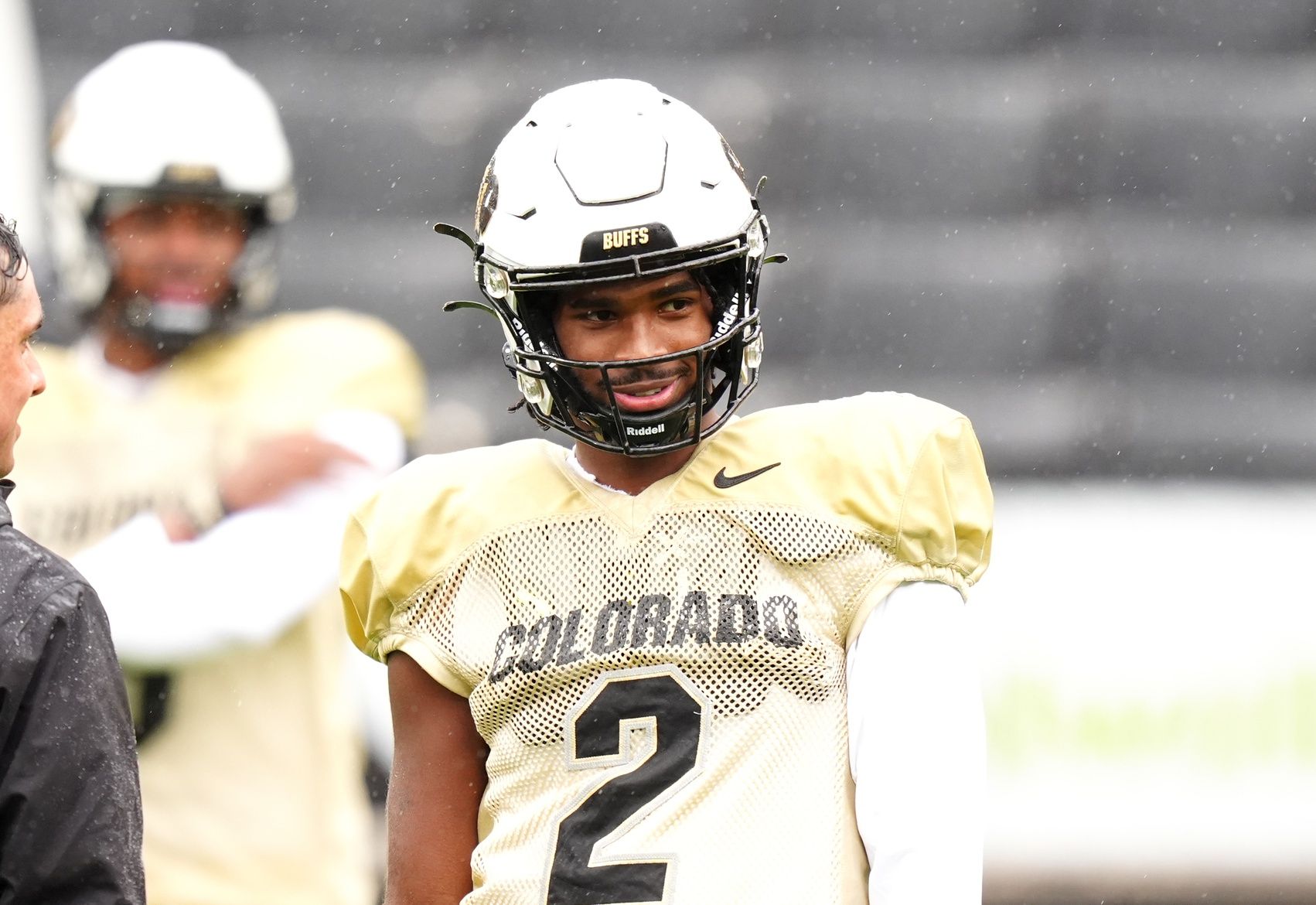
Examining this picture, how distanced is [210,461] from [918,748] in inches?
66.7

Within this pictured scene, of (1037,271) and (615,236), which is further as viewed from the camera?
(1037,271)

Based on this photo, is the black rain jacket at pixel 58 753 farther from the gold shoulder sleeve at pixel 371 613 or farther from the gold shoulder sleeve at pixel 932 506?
the gold shoulder sleeve at pixel 932 506

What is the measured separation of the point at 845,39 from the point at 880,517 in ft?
5.92

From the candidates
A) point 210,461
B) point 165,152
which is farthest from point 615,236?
point 165,152

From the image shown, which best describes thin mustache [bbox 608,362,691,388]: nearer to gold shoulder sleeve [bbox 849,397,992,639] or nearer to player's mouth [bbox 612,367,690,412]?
player's mouth [bbox 612,367,690,412]

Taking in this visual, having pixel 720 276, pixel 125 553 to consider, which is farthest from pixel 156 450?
pixel 720 276

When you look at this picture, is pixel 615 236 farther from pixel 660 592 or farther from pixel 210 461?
pixel 210 461

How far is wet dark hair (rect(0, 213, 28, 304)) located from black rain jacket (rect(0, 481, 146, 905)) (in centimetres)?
26

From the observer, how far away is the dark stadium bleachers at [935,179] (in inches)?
123

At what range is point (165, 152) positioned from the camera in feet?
9.68

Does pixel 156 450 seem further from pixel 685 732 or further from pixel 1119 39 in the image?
pixel 1119 39

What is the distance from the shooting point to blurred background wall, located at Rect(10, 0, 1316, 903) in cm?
310

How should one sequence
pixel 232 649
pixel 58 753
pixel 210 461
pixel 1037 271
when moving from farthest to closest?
pixel 1037 271 < pixel 210 461 < pixel 232 649 < pixel 58 753

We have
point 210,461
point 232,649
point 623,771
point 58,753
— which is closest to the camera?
point 58,753
